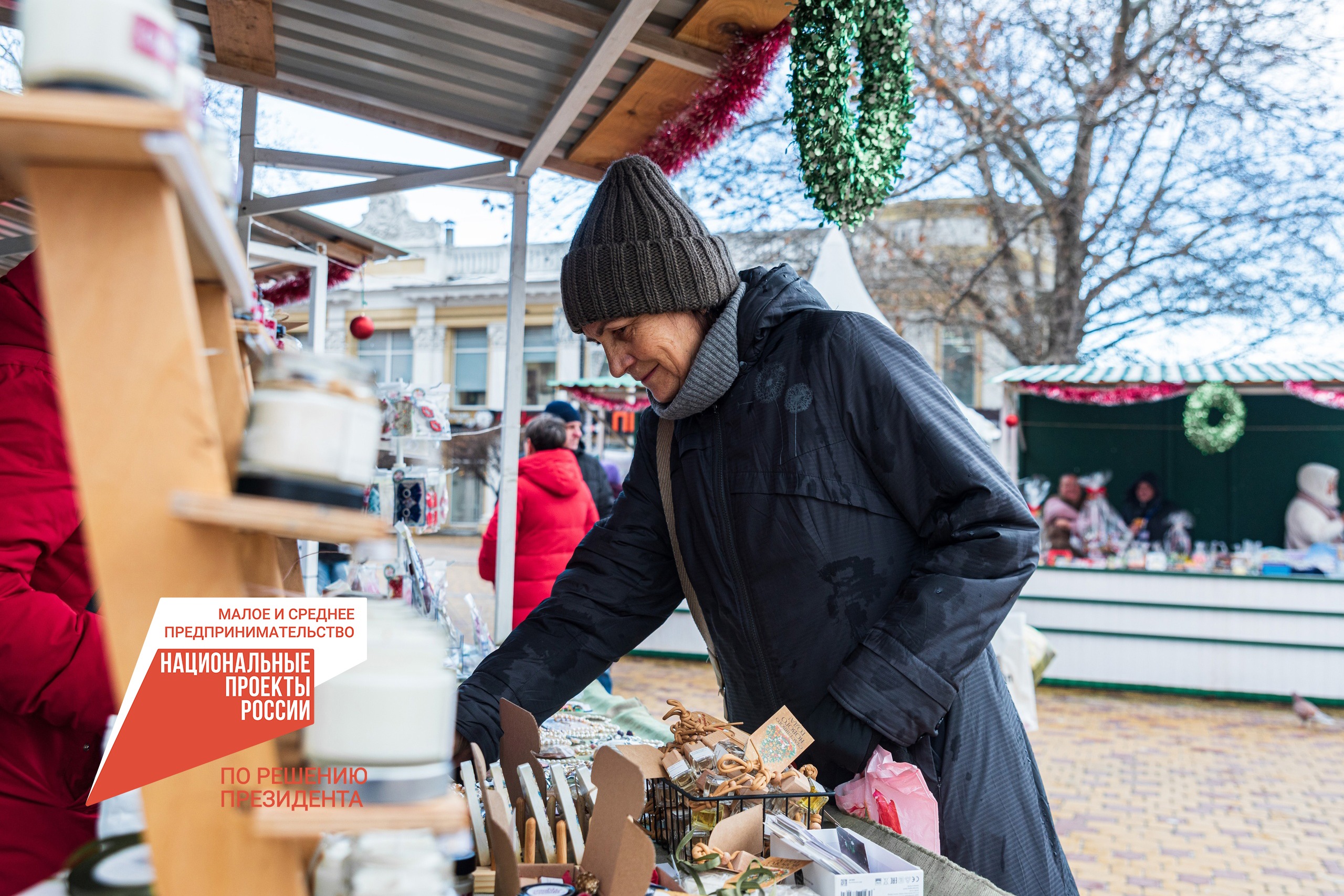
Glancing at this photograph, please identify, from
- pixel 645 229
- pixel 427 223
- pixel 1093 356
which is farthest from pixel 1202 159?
pixel 427 223

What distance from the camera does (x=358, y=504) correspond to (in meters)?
0.79

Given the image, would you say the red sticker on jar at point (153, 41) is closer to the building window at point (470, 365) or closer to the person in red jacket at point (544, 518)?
the person in red jacket at point (544, 518)

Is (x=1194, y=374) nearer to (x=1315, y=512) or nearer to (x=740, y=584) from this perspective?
(x=1315, y=512)

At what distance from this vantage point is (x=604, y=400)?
39.5 feet

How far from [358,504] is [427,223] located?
1037 inches

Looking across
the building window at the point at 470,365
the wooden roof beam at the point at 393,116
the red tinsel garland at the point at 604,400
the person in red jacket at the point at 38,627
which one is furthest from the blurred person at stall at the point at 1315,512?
the building window at the point at 470,365

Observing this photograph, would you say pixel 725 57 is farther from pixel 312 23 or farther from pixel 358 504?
pixel 358 504

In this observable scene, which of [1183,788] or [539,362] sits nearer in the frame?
[1183,788]

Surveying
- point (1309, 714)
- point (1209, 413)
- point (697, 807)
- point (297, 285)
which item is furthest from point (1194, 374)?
point (697, 807)

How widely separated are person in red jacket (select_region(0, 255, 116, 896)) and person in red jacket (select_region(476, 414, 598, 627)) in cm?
385

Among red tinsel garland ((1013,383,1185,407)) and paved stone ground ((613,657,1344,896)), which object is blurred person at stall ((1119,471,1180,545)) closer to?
red tinsel garland ((1013,383,1185,407))

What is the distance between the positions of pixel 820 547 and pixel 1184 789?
5.06 m

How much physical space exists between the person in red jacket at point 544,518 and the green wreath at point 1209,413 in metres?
6.71

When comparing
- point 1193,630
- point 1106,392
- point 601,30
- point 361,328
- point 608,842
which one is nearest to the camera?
point 608,842
